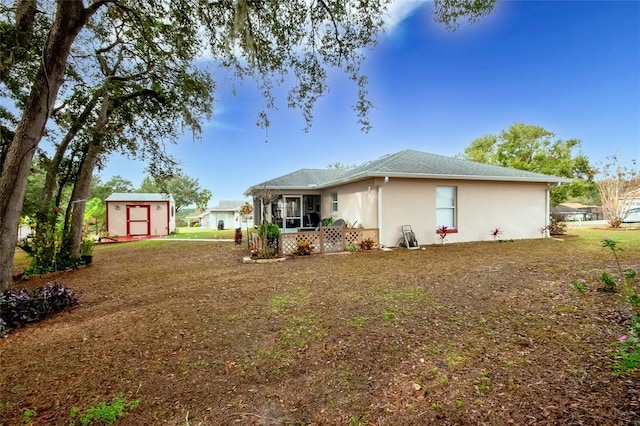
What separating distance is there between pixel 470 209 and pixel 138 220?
21.2 metres

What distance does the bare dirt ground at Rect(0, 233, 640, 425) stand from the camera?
84.7 inches

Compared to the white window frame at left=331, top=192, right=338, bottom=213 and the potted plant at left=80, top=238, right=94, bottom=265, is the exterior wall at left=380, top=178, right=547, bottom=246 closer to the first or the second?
the white window frame at left=331, top=192, right=338, bottom=213

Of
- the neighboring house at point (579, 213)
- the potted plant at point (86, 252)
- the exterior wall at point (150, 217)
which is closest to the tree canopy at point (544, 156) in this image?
the neighboring house at point (579, 213)

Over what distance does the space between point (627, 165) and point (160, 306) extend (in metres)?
25.4

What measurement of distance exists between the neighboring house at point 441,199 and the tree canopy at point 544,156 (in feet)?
56.4

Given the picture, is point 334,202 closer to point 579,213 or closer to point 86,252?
point 86,252

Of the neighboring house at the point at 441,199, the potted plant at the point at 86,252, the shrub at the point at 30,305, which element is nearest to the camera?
the shrub at the point at 30,305

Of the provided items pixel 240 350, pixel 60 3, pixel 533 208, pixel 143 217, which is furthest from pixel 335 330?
pixel 143 217

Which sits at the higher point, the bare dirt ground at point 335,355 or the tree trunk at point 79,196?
the tree trunk at point 79,196

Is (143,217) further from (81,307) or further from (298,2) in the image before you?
(298,2)

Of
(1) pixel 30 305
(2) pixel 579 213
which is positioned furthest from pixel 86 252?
(2) pixel 579 213

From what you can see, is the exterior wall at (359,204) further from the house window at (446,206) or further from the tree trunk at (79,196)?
the tree trunk at (79,196)

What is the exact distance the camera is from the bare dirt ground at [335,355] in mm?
2150

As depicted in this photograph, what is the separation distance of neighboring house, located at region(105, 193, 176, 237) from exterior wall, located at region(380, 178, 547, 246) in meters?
16.0
